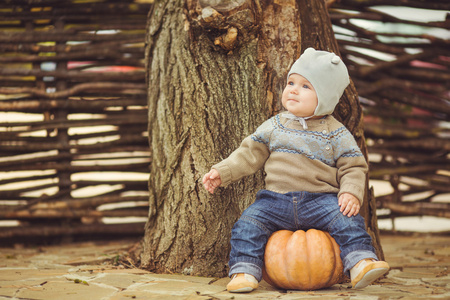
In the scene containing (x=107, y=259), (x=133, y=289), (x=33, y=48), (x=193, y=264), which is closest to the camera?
(x=133, y=289)

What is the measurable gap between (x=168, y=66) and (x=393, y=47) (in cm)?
231

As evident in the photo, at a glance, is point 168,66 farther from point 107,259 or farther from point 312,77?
point 107,259

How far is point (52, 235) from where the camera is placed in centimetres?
371

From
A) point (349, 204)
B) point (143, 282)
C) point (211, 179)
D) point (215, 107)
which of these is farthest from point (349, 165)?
point (143, 282)

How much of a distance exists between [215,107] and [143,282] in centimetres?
97

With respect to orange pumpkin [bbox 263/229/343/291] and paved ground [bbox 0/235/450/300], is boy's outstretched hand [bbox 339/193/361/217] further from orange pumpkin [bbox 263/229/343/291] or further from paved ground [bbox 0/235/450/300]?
paved ground [bbox 0/235/450/300]

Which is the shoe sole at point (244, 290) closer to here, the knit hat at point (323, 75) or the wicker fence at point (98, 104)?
the knit hat at point (323, 75)

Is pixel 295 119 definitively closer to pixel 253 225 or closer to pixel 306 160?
pixel 306 160

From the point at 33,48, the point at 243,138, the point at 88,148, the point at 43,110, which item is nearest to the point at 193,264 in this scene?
the point at 243,138

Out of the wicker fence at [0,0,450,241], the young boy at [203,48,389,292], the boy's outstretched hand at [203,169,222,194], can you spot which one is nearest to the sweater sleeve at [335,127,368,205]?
the young boy at [203,48,389,292]

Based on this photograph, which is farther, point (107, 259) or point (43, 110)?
point (43, 110)

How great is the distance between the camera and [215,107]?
96.1 inches

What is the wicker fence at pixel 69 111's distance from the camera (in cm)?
366

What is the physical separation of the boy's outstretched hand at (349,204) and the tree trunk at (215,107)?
0.53 meters
